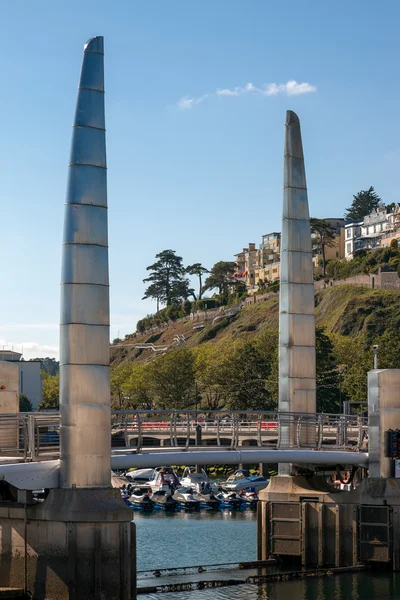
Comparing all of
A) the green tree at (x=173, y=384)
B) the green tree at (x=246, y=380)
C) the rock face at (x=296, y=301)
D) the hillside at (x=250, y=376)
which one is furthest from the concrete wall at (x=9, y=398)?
the green tree at (x=173, y=384)

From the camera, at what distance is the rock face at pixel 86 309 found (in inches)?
1693

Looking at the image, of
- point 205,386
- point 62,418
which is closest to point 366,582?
point 62,418

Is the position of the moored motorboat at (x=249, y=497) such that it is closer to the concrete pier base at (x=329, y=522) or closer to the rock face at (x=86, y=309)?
the concrete pier base at (x=329, y=522)

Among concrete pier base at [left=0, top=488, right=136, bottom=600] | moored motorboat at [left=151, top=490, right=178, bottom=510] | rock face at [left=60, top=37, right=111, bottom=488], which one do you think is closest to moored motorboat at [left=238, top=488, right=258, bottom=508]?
moored motorboat at [left=151, top=490, right=178, bottom=510]

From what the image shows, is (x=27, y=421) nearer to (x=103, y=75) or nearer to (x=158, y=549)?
(x=103, y=75)

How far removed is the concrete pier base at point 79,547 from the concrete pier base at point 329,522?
1462 cm

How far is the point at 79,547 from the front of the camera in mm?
41656

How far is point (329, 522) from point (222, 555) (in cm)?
1523

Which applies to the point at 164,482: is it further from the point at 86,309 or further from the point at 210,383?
the point at 86,309

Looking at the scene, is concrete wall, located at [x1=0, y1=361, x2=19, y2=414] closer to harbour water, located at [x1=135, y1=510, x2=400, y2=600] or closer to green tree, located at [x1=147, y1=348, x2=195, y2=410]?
harbour water, located at [x1=135, y1=510, x2=400, y2=600]

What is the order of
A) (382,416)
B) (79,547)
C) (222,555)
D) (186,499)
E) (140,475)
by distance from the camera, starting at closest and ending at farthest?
(79,547) → (382,416) → (222,555) → (186,499) → (140,475)

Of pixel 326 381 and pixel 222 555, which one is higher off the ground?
pixel 326 381

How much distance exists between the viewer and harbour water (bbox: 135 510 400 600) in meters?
50.8

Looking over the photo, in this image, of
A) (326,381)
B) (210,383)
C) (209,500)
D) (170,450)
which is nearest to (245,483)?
(209,500)
